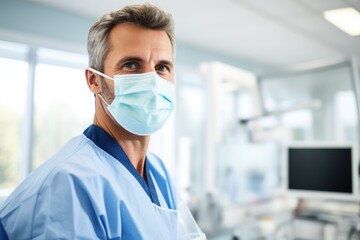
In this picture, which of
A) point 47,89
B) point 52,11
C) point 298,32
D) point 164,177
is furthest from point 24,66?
point 298,32

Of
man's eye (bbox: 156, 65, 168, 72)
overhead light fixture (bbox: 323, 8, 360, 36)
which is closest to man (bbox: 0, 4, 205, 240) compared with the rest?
man's eye (bbox: 156, 65, 168, 72)

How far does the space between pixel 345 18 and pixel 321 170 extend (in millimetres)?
991

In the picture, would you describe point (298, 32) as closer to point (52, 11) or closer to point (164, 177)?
point (52, 11)

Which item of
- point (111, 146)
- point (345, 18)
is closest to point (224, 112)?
point (345, 18)

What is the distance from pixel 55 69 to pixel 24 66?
0.27m

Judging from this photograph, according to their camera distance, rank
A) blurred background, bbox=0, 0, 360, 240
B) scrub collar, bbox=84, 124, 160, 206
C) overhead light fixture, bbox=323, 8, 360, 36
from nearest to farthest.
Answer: scrub collar, bbox=84, 124, 160, 206, blurred background, bbox=0, 0, 360, 240, overhead light fixture, bbox=323, 8, 360, 36

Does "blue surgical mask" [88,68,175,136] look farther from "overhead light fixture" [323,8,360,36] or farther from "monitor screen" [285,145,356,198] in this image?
"overhead light fixture" [323,8,360,36]

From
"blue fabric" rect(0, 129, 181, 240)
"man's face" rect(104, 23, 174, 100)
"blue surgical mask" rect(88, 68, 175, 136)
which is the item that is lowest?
"blue fabric" rect(0, 129, 181, 240)

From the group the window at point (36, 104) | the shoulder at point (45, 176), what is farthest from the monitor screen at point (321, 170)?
the shoulder at point (45, 176)

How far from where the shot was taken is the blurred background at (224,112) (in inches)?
76.8

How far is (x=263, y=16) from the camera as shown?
232cm

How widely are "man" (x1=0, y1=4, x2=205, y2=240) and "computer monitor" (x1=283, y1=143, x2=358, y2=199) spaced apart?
109 cm

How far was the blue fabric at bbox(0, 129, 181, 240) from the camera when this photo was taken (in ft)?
2.28

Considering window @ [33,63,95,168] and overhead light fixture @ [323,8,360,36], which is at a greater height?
overhead light fixture @ [323,8,360,36]
